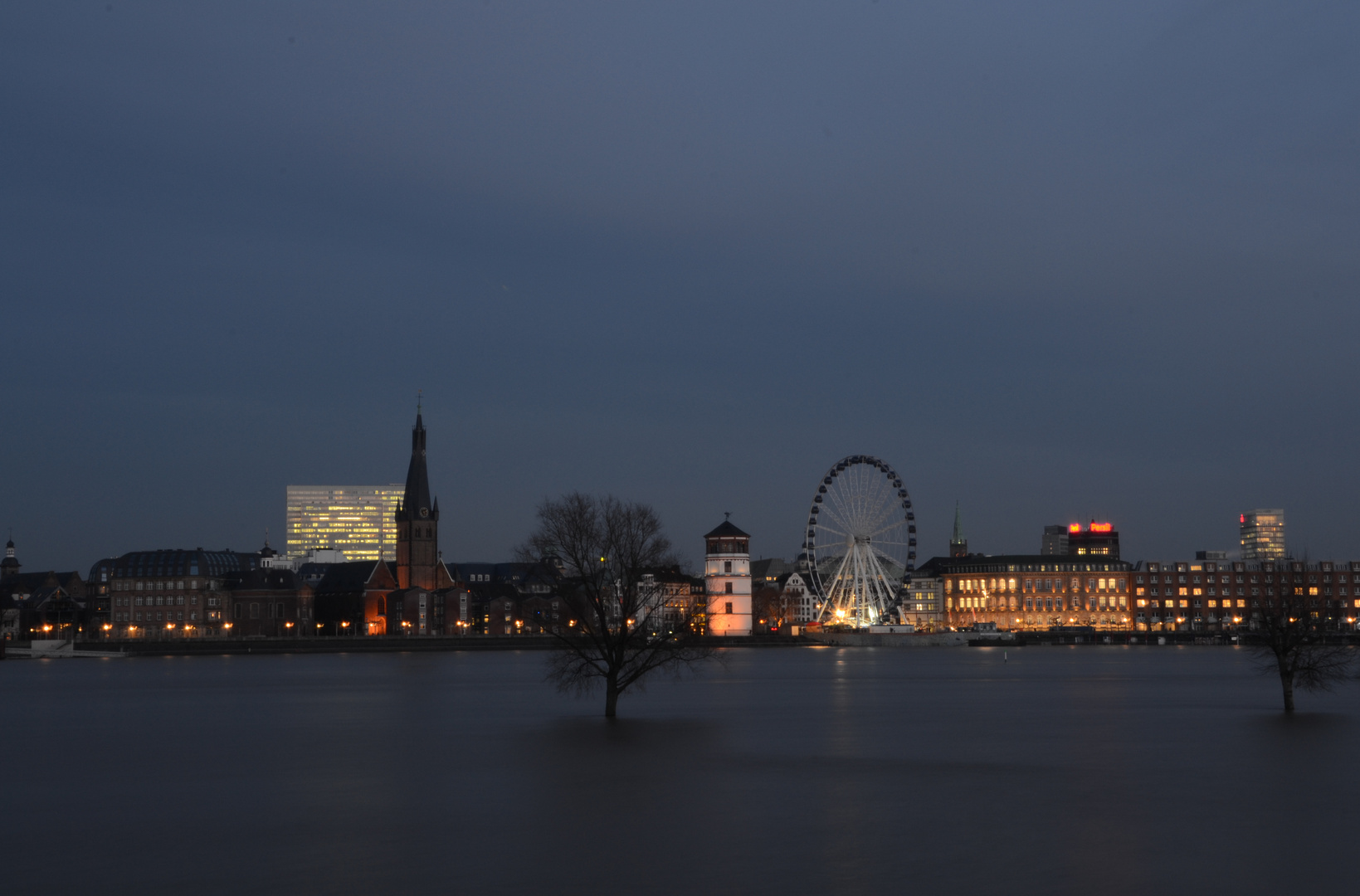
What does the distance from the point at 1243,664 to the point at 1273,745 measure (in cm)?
8231

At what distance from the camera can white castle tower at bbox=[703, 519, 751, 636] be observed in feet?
645

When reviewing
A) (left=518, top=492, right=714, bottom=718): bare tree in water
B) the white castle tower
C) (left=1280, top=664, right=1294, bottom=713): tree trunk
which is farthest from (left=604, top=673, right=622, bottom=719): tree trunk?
the white castle tower

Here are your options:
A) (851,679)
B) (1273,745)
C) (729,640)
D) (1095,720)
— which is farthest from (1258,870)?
(729,640)

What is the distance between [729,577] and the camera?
197m

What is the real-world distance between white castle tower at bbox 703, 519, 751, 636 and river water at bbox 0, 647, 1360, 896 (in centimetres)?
12946

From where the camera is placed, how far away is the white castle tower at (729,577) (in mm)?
196625

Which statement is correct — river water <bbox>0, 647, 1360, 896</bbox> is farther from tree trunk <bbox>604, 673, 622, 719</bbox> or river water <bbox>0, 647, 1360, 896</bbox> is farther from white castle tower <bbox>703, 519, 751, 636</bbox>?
white castle tower <bbox>703, 519, 751, 636</bbox>

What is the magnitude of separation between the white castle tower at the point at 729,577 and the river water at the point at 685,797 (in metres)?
129

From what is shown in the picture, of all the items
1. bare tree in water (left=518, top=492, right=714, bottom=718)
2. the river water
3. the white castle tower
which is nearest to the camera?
the river water

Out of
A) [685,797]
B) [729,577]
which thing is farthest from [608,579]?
[729,577]

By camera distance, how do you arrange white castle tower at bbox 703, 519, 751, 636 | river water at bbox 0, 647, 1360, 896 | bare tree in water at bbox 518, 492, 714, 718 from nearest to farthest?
river water at bbox 0, 647, 1360, 896
bare tree in water at bbox 518, 492, 714, 718
white castle tower at bbox 703, 519, 751, 636

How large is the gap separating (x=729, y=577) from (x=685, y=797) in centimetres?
16598

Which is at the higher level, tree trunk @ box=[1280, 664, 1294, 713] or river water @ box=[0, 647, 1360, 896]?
tree trunk @ box=[1280, 664, 1294, 713]

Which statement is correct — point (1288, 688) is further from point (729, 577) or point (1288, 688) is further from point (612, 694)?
point (729, 577)
